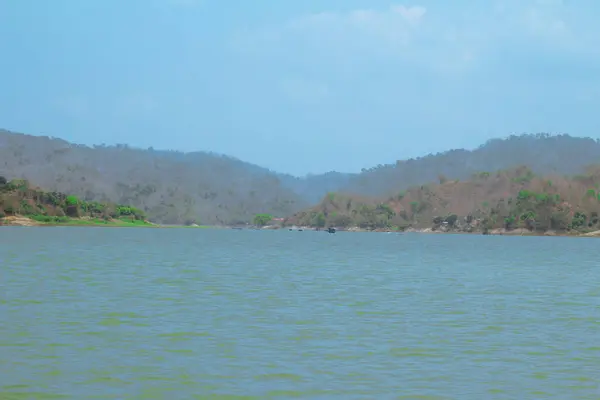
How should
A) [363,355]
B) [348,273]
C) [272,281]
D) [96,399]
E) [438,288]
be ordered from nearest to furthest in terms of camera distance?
[96,399] < [363,355] < [438,288] < [272,281] < [348,273]

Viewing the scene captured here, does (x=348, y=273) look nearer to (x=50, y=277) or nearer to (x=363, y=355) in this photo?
(x=50, y=277)

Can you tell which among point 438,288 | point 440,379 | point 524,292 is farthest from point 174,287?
point 440,379

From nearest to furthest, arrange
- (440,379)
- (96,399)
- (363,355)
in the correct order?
1. (96,399)
2. (440,379)
3. (363,355)

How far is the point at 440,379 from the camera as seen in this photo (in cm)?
2825

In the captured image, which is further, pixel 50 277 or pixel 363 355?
pixel 50 277

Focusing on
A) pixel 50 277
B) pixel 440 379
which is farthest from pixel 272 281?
pixel 440 379

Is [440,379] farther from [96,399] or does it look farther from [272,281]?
[272,281]

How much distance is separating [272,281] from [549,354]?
37.3 metres

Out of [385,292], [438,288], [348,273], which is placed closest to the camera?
[385,292]

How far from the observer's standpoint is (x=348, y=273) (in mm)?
81312

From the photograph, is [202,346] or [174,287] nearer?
[202,346]

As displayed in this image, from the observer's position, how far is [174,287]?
60.5 m

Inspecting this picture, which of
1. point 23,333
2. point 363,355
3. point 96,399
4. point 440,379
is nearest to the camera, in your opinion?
point 96,399

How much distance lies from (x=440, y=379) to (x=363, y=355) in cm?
451
